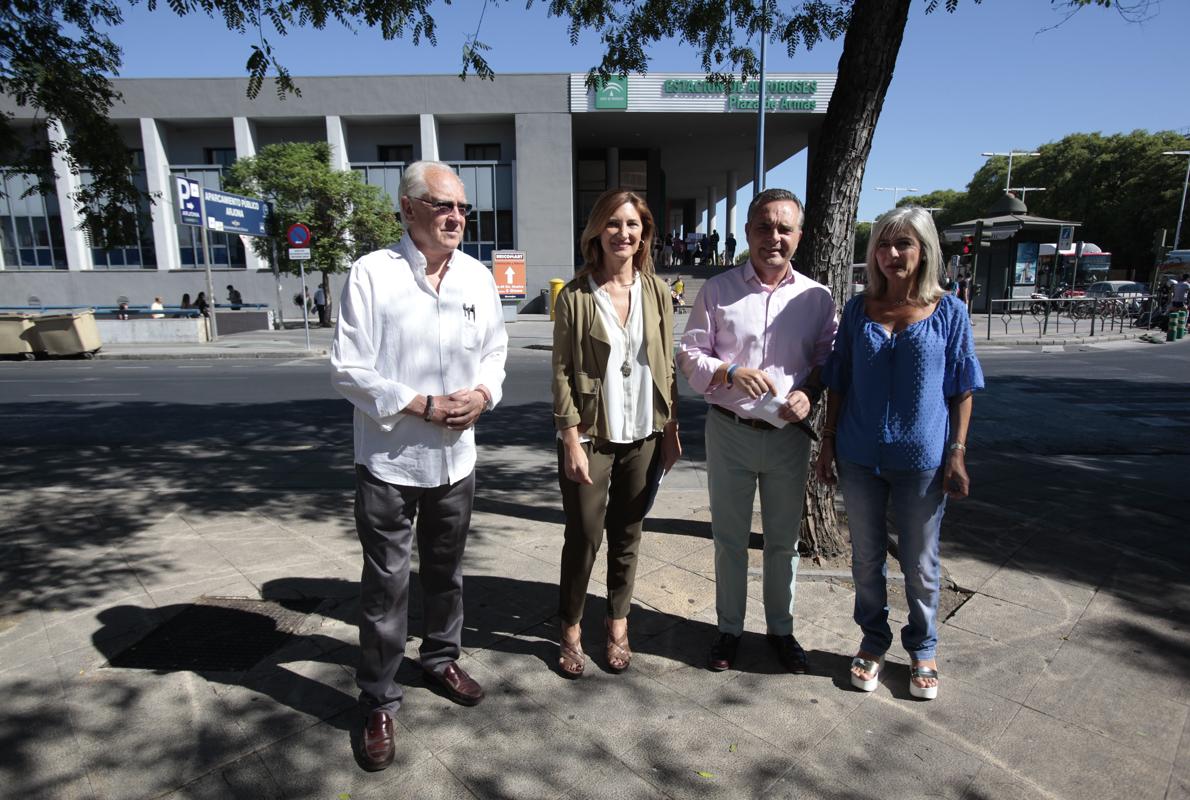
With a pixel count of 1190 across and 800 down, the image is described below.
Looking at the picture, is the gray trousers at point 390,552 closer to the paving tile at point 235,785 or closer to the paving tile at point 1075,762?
the paving tile at point 235,785

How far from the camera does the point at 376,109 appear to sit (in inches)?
1214

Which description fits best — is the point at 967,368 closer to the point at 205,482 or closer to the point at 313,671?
the point at 313,671

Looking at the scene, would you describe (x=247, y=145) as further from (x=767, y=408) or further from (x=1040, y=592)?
(x=1040, y=592)

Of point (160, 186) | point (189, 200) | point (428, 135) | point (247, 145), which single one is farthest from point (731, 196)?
point (189, 200)

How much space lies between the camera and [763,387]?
104 inches

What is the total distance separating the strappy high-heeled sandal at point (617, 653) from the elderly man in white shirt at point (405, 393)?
0.89 m

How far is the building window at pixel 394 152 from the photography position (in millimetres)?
32469

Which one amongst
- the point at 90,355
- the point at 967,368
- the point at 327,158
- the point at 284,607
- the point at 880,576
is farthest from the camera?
the point at 327,158

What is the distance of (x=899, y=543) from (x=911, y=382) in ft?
2.22

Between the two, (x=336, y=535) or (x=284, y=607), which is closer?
(x=284, y=607)

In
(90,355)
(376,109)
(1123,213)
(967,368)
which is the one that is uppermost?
(376,109)

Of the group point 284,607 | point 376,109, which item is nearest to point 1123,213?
point 376,109

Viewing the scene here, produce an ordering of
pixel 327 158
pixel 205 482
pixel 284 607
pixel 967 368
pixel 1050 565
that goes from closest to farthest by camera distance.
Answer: pixel 967 368
pixel 284 607
pixel 1050 565
pixel 205 482
pixel 327 158

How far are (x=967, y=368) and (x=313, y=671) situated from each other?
2.93 meters
